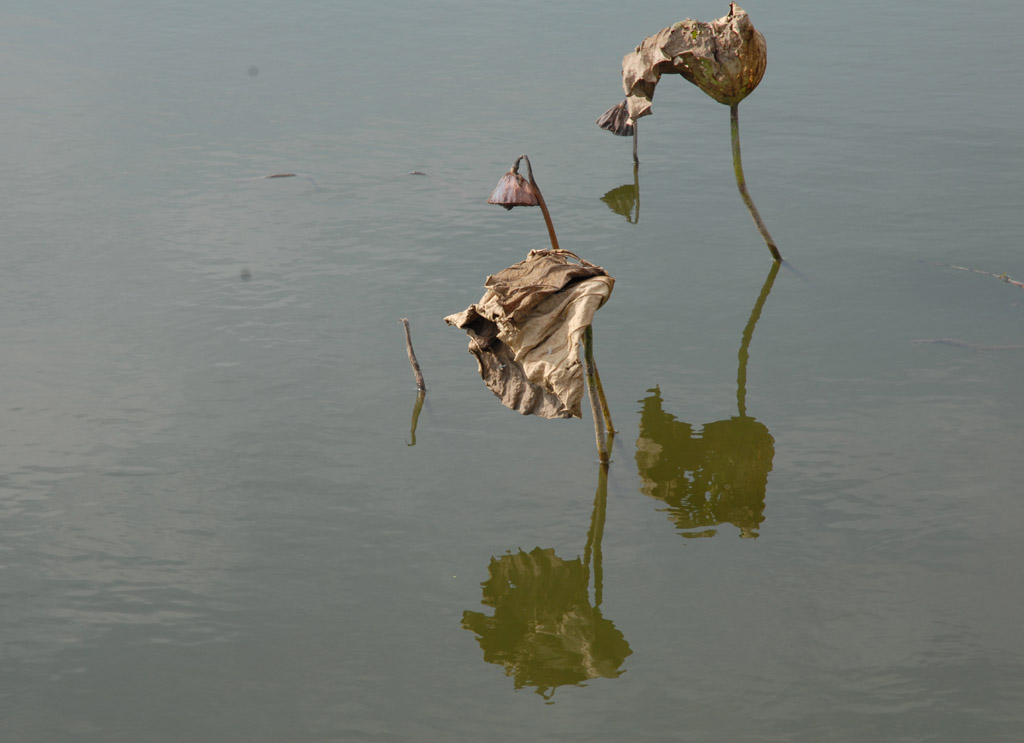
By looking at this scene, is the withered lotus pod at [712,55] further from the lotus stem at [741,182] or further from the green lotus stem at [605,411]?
the green lotus stem at [605,411]

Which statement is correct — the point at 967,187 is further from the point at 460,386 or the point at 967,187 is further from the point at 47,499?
the point at 47,499

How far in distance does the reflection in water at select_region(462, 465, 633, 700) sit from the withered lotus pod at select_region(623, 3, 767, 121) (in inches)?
134

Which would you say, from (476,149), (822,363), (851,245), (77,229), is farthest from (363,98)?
(822,363)

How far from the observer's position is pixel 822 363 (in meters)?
7.25

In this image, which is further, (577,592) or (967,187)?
(967,187)

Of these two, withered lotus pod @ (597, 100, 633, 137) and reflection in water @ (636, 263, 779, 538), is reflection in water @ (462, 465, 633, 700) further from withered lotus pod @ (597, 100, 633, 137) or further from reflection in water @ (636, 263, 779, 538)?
withered lotus pod @ (597, 100, 633, 137)

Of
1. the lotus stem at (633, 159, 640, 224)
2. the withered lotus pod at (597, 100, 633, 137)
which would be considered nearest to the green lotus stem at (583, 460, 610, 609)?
the lotus stem at (633, 159, 640, 224)

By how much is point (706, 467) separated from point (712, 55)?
2.94m

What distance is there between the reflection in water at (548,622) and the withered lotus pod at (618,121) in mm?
5304

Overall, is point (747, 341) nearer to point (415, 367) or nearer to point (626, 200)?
point (415, 367)

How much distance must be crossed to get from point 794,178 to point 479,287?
11.2 ft

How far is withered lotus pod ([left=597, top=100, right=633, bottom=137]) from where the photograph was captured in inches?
396

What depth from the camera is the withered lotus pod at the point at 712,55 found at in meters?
7.37

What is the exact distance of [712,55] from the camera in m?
7.40
